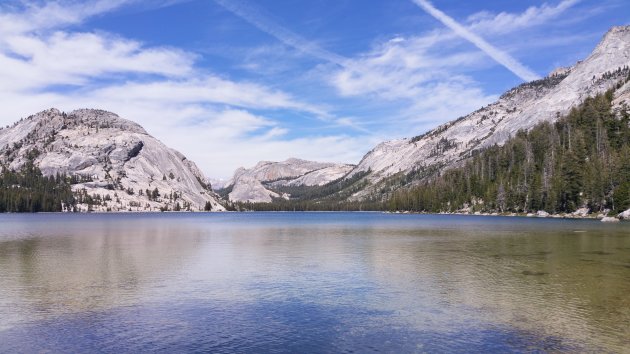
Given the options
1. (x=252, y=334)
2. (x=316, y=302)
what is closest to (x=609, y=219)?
(x=316, y=302)

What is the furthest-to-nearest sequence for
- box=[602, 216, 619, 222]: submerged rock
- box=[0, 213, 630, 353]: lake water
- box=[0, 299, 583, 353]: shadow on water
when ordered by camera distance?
box=[602, 216, 619, 222]: submerged rock < box=[0, 213, 630, 353]: lake water < box=[0, 299, 583, 353]: shadow on water

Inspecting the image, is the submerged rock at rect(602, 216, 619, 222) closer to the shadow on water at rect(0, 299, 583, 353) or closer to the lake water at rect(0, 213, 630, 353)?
the lake water at rect(0, 213, 630, 353)

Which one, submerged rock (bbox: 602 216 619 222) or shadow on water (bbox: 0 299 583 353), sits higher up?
submerged rock (bbox: 602 216 619 222)

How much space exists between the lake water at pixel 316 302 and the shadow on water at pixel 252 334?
107 millimetres

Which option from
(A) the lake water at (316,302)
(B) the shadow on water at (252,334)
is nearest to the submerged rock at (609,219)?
(A) the lake water at (316,302)

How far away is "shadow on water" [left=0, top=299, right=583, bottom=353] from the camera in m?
23.8

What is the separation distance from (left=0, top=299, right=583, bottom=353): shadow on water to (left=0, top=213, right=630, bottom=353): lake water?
11cm

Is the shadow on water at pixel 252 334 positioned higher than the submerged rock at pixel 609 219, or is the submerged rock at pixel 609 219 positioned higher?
the submerged rock at pixel 609 219

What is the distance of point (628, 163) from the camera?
14212 centimetres

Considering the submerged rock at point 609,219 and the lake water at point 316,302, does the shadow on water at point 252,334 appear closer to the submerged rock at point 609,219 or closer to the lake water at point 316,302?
the lake water at point 316,302

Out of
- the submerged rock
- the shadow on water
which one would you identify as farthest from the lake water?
the submerged rock

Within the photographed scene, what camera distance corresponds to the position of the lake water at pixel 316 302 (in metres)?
24.9

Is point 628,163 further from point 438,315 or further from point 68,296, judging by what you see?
point 68,296

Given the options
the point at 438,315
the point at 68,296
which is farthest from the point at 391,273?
the point at 68,296
